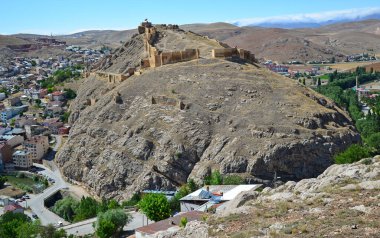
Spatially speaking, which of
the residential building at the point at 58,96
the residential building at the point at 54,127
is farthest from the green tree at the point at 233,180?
the residential building at the point at 58,96

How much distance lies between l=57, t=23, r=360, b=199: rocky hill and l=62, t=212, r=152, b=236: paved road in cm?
783

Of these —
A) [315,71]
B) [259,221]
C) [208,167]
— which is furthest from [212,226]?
[315,71]

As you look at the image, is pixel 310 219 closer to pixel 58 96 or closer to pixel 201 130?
pixel 201 130

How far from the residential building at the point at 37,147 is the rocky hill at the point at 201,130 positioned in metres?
6.22

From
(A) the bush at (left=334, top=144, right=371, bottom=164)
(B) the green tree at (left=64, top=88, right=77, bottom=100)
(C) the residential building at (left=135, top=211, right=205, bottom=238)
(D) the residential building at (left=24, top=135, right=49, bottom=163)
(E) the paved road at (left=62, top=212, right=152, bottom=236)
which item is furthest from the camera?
(B) the green tree at (left=64, top=88, right=77, bottom=100)

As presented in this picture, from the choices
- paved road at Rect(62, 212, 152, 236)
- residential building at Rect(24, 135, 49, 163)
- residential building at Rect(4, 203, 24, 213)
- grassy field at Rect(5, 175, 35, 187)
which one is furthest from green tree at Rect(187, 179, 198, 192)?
residential building at Rect(24, 135, 49, 163)

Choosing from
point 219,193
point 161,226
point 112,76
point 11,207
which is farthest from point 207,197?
point 112,76

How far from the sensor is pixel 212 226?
687 inches

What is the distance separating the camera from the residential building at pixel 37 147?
61719 millimetres

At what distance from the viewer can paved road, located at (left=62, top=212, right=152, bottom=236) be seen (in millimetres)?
33625

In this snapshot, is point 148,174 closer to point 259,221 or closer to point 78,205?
point 78,205

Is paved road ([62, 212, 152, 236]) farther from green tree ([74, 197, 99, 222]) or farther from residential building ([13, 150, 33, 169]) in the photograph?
residential building ([13, 150, 33, 169])

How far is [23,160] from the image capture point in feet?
199

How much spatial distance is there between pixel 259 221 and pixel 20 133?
5917 centimetres
